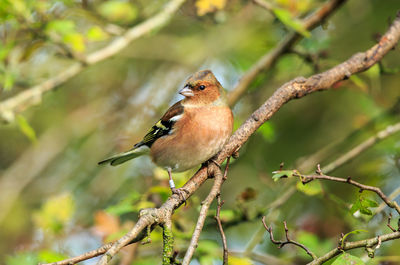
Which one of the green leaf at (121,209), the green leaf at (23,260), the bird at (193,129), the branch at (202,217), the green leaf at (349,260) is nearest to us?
the green leaf at (349,260)

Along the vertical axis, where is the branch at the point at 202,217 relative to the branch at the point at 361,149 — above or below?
below

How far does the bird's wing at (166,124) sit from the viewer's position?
5.44 meters

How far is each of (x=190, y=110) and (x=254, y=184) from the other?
2973mm

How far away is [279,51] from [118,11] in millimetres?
1955

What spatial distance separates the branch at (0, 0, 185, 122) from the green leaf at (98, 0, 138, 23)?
257 mm

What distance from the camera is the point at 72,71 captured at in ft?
18.9

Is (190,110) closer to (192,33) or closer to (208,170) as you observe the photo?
(208,170)

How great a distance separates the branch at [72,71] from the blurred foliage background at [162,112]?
0.12 metres

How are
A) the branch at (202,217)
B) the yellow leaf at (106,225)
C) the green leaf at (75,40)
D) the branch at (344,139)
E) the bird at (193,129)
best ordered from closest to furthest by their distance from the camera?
the branch at (202,217) < the bird at (193,129) < the green leaf at (75,40) < the yellow leaf at (106,225) < the branch at (344,139)

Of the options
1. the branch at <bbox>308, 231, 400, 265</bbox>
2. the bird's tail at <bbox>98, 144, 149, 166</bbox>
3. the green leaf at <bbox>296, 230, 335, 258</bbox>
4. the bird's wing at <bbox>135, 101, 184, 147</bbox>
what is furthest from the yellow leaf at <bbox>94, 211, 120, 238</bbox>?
the branch at <bbox>308, 231, 400, 265</bbox>

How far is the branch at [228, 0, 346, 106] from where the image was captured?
542 cm

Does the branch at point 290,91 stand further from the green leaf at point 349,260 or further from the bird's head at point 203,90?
the green leaf at point 349,260

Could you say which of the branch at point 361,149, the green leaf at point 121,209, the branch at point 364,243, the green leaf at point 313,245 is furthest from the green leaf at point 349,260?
the branch at point 361,149

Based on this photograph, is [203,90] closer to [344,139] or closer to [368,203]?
[344,139]
